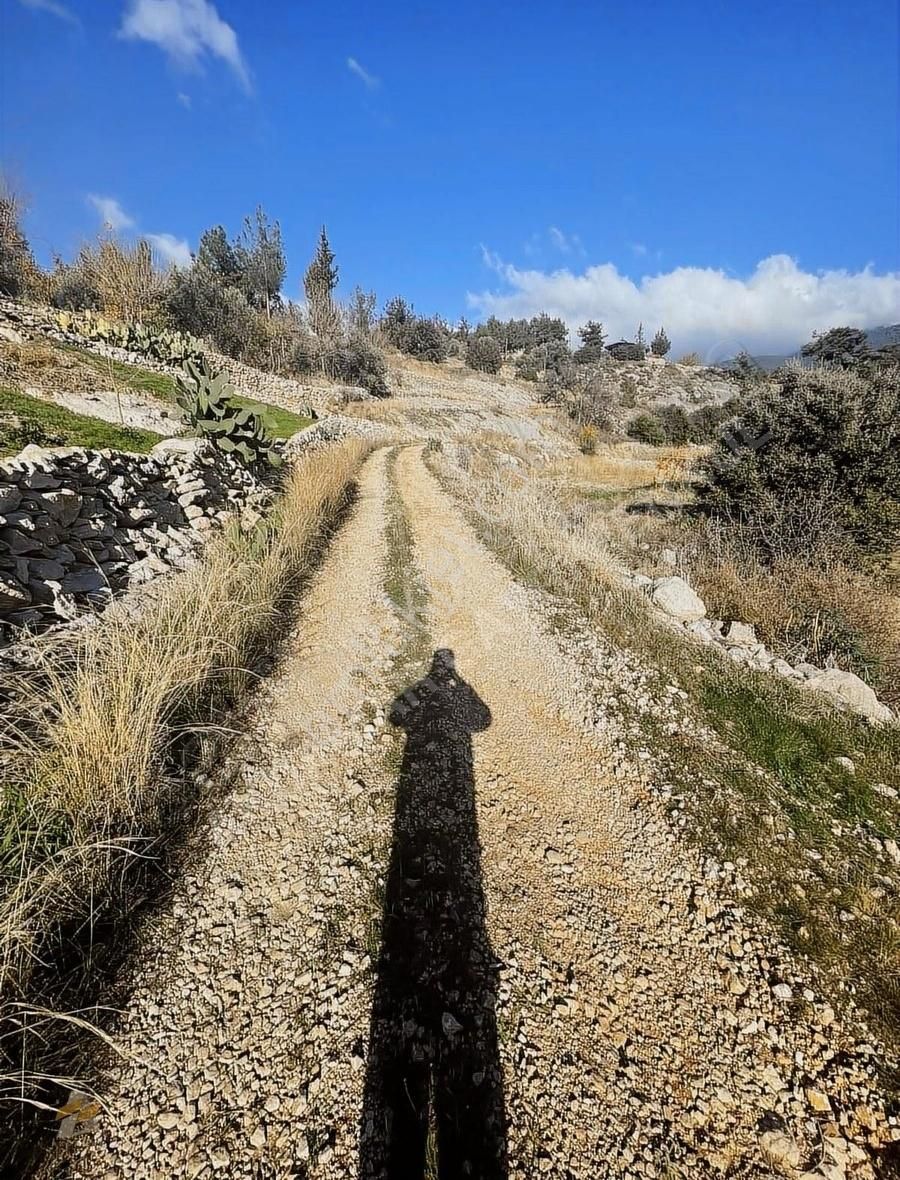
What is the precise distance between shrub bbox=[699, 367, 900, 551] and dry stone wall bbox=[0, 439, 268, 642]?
28.3 ft

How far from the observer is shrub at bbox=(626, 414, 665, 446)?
2803 centimetres

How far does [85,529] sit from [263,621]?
6.66ft

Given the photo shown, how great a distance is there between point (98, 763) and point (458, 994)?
215 cm

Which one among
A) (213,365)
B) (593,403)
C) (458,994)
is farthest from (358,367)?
(458,994)

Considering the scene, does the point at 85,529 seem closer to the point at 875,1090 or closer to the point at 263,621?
the point at 263,621

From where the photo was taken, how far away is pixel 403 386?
3394 centimetres

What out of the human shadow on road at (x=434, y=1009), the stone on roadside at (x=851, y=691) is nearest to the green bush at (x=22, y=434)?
the human shadow on road at (x=434, y=1009)

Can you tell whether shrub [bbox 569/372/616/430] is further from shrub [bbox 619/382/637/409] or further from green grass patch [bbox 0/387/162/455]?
green grass patch [bbox 0/387/162/455]

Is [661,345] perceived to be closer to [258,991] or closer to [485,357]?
[485,357]

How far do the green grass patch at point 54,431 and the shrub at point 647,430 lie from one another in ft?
88.5

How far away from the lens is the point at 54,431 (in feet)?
21.5

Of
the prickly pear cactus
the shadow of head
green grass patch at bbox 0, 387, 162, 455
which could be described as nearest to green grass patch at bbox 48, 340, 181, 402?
the prickly pear cactus

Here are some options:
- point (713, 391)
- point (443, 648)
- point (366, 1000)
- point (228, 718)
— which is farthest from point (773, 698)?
point (713, 391)

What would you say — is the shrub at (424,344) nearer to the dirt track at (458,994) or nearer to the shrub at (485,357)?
the shrub at (485,357)
